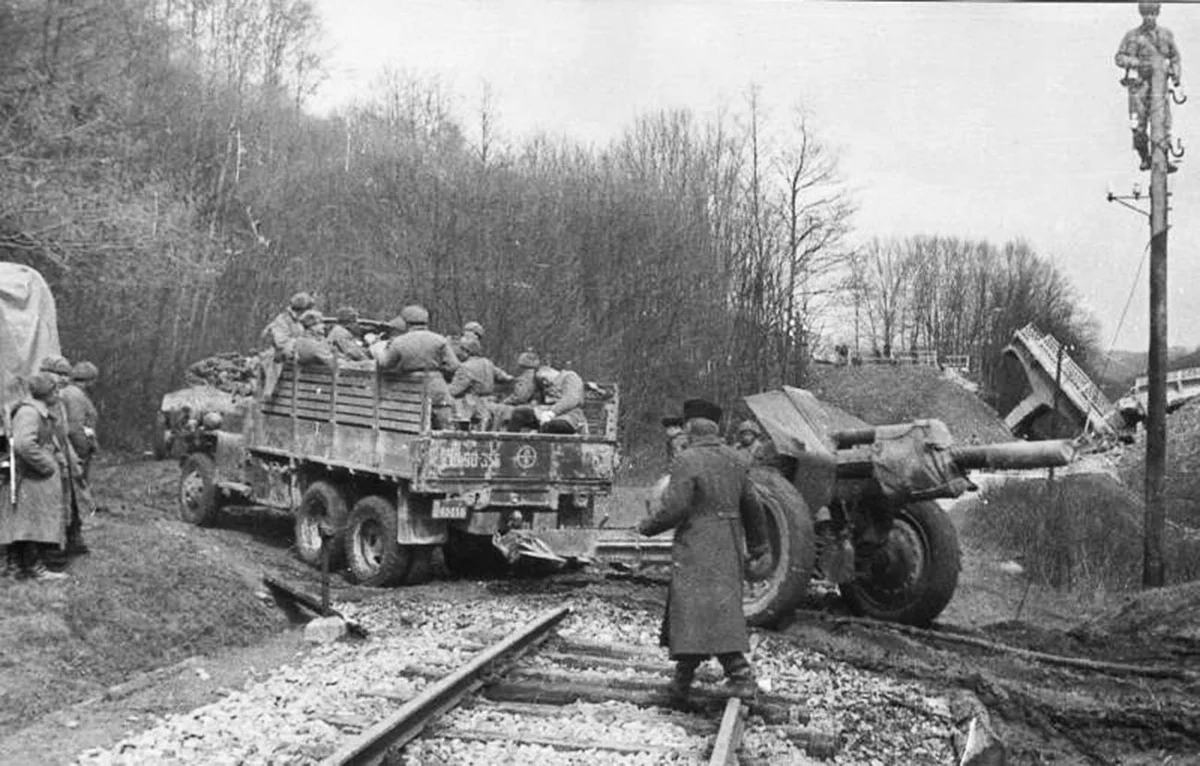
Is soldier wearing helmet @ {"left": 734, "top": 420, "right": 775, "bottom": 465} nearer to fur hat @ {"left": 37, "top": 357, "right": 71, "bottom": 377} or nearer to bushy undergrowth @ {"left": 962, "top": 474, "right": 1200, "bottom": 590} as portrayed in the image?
fur hat @ {"left": 37, "top": 357, "right": 71, "bottom": 377}

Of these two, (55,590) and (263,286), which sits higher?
(263,286)

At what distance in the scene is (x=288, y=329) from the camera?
1328 cm

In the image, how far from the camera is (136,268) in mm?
19141

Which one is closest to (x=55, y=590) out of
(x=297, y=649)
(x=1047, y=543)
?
(x=297, y=649)

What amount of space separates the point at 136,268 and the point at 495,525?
10304 millimetres

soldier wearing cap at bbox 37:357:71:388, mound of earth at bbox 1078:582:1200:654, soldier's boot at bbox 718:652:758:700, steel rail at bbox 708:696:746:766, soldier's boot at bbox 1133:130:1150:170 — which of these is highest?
soldier's boot at bbox 1133:130:1150:170

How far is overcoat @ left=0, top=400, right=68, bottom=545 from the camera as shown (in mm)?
8953

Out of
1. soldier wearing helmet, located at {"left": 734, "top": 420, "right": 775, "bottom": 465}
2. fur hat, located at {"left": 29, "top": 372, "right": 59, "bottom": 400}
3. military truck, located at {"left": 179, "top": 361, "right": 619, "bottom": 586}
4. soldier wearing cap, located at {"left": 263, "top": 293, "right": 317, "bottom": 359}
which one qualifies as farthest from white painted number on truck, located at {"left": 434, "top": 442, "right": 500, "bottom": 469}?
fur hat, located at {"left": 29, "top": 372, "right": 59, "bottom": 400}

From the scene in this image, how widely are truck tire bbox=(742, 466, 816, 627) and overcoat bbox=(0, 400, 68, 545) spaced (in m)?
5.02

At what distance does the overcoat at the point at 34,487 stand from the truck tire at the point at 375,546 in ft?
9.73

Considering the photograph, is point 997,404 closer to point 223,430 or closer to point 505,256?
point 505,256

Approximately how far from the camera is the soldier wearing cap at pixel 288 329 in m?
13.0

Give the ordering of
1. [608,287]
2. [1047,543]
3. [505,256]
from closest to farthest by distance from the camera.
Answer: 1. [1047,543]
2. [505,256]
3. [608,287]

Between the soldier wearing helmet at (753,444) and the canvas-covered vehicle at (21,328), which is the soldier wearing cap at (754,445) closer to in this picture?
the soldier wearing helmet at (753,444)
